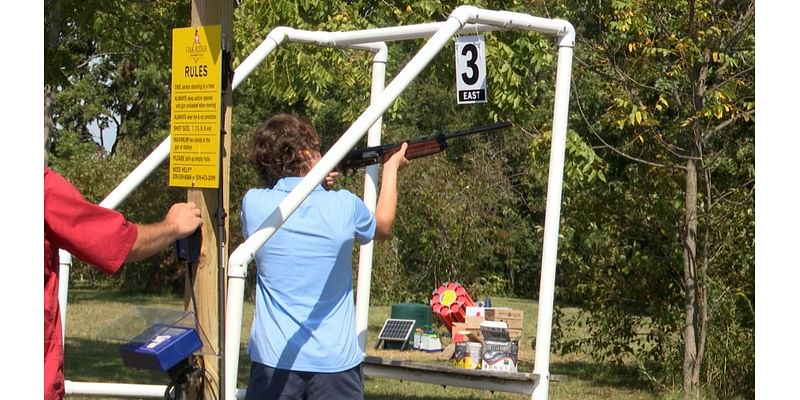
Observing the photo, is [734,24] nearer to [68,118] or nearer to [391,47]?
[391,47]

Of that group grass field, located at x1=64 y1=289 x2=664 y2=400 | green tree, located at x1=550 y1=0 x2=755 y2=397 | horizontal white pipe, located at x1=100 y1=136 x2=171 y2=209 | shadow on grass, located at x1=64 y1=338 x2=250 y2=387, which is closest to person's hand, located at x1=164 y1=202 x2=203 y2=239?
horizontal white pipe, located at x1=100 y1=136 x2=171 y2=209

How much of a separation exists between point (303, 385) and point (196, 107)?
993 mm

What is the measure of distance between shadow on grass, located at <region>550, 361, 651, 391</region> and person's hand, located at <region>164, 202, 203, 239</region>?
6608mm

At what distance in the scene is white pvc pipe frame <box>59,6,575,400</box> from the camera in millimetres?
4095

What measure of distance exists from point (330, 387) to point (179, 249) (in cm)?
69

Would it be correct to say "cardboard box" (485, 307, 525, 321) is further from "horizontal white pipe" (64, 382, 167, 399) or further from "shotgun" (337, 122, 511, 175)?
"horizontal white pipe" (64, 382, 167, 399)

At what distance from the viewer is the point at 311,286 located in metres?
4.12

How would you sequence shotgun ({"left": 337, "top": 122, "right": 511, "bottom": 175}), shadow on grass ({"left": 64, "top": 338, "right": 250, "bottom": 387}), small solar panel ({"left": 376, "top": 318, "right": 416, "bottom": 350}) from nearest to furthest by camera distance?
shotgun ({"left": 337, "top": 122, "right": 511, "bottom": 175}) → shadow on grass ({"left": 64, "top": 338, "right": 250, "bottom": 387}) → small solar panel ({"left": 376, "top": 318, "right": 416, "bottom": 350})

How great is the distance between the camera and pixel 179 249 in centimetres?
391

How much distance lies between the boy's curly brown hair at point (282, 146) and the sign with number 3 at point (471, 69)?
139 cm

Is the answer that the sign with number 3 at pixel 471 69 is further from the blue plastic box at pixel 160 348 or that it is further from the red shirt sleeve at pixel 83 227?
the red shirt sleeve at pixel 83 227

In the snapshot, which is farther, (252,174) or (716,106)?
(252,174)

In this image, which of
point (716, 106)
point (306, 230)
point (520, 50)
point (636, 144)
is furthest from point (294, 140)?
point (520, 50)
